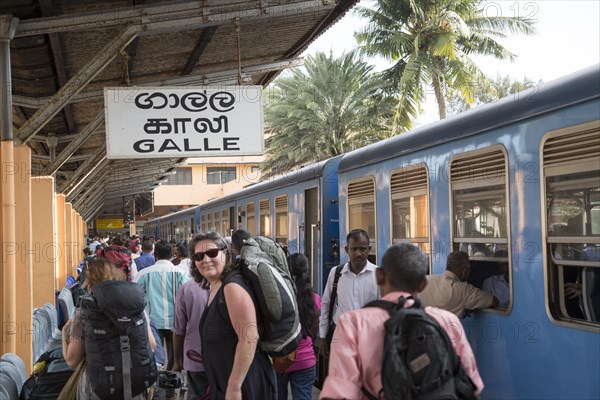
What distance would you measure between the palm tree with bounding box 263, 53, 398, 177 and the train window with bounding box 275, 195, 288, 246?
685 inches

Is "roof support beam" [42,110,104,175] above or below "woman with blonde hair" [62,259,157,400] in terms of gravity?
above

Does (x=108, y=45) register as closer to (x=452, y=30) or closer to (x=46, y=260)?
(x=46, y=260)

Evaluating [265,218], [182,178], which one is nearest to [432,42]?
[265,218]

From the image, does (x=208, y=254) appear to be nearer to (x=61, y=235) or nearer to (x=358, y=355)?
(x=358, y=355)

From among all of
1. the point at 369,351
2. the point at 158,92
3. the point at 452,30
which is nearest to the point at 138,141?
the point at 158,92

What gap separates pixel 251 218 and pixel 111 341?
11.0m

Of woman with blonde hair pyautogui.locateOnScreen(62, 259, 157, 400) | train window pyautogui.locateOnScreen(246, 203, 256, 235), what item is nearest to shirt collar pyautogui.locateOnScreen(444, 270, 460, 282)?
woman with blonde hair pyautogui.locateOnScreen(62, 259, 157, 400)

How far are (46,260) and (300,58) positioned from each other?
4477 mm

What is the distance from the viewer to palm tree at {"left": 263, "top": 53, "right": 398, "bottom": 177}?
31891mm

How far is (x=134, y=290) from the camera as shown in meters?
5.52

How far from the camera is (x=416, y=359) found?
3.12 m

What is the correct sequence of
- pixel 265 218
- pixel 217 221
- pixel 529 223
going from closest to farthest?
1. pixel 529 223
2. pixel 265 218
3. pixel 217 221

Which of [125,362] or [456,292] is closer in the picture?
[125,362]

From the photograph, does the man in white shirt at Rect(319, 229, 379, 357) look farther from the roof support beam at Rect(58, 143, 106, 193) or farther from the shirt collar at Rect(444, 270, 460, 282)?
the roof support beam at Rect(58, 143, 106, 193)
